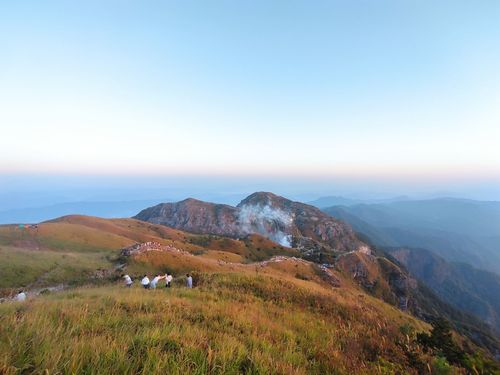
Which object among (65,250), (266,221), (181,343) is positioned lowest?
(266,221)

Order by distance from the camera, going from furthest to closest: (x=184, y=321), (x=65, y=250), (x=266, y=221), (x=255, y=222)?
(x=255, y=222) < (x=266, y=221) < (x=65, y=250) < (x=184, y=321)

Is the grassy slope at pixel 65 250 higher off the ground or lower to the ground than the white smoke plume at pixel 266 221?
higher

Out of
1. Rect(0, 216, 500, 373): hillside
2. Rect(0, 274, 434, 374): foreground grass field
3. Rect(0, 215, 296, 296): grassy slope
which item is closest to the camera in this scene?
Rect(0, 274, 434, 374): foreground grass field

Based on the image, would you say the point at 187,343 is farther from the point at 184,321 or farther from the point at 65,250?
the point at 65,250

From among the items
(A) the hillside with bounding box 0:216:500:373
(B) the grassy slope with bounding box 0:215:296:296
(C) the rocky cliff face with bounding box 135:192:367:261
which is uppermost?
(A) the hillside with bounding box 0:216:500:373

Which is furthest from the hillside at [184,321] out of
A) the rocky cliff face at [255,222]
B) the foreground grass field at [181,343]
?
the rocky cliff face at [255,222]

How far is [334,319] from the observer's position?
10477mm

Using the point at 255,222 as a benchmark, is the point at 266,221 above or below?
above

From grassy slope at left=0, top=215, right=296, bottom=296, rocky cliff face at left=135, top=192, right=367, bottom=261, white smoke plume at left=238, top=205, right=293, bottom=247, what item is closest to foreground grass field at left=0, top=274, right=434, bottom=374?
grassy slope at left=0, top=215, right=296, bottom=296

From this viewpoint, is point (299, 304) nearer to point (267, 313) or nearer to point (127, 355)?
point (267, 313)

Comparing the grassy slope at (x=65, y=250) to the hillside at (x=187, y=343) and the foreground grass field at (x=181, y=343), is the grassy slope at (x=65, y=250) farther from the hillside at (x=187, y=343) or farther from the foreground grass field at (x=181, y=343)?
the foreground grass field at (x=181, y=343)

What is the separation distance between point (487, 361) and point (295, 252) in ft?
290

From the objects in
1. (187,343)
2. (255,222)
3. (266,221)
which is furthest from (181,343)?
(255,222)

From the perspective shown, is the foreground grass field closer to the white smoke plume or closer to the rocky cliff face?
the white smoke plume
